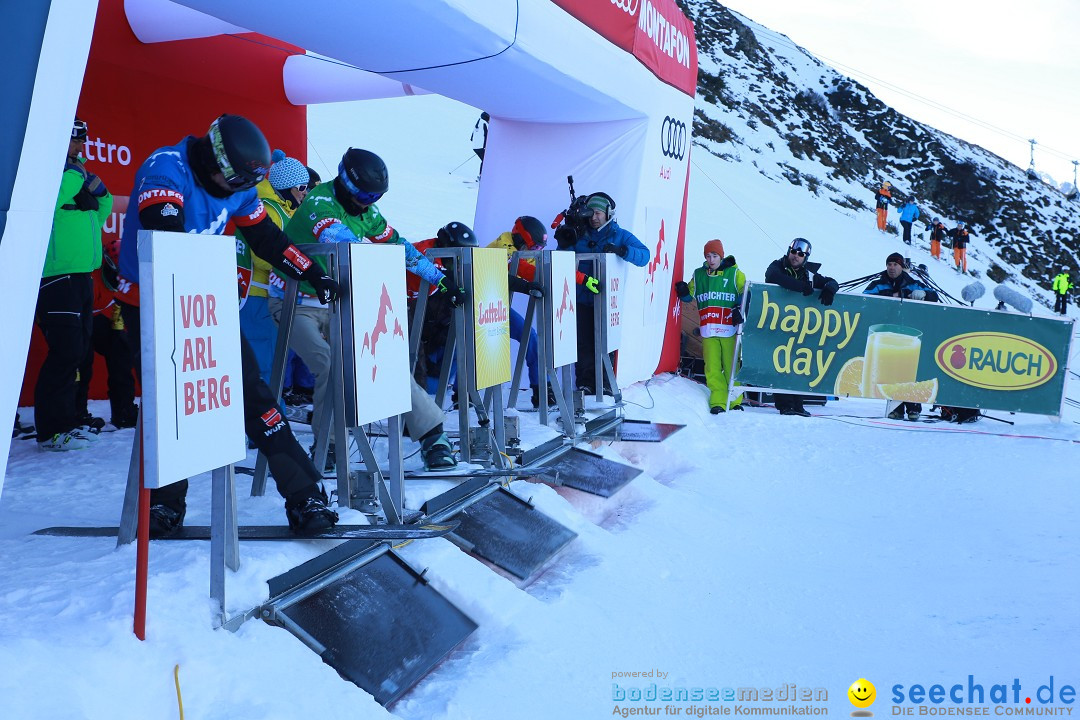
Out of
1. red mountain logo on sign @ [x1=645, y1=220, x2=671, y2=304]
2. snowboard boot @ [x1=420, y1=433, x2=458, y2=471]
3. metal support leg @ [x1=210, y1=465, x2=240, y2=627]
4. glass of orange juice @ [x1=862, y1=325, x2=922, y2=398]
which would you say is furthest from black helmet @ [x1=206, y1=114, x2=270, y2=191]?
glass of orange juice @ [x1=862, y1=325, x2=922, y2=398]

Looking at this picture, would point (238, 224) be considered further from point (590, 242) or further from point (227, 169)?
point (590, 242)

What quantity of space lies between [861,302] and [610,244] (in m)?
2.56

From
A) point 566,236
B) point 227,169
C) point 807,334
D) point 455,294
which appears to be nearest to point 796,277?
point 807,334

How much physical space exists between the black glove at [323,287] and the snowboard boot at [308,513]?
2.44ft

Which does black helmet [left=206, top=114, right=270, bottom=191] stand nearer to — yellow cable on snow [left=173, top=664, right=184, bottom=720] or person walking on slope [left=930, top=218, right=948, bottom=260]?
yellow cable on snow [left=173, top=664, right=184, bottom=720]

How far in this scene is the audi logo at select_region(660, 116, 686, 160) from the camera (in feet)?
27.0

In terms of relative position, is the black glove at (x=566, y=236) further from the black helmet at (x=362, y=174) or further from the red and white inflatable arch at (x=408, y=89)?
the black helmet at (x=362, y=174)

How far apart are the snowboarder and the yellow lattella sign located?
5.46m

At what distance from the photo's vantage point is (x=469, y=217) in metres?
15.7

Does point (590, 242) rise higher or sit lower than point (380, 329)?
higher

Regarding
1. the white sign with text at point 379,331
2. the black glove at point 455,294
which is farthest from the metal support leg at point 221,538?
the black glove at point 455,294

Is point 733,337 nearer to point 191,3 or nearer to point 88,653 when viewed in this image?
point 191,3

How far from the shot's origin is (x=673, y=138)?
27.9 ft

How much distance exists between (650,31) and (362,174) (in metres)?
4.65
